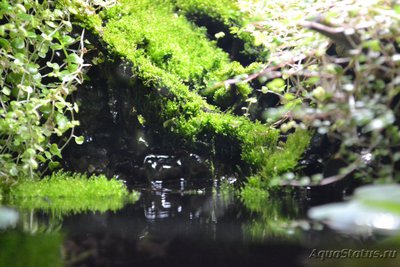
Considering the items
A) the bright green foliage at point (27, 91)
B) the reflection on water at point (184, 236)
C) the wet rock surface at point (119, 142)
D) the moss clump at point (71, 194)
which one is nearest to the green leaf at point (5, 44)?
the bright green foliage at point (27, 91)

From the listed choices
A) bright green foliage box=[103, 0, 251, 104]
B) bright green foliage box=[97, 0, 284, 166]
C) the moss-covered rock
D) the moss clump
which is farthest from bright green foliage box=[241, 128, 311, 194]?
the moss clump

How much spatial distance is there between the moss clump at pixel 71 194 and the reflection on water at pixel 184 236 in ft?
0.62

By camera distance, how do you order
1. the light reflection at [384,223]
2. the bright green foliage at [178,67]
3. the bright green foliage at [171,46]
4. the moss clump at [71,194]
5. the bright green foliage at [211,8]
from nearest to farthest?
the light reflection at [384,223], the moss clump at [71,194], the bright green foliage at [178,67], the bright green foliage at [171,46], the bright green foliage at [211,8]

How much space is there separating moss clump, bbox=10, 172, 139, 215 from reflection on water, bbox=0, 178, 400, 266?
19 cm

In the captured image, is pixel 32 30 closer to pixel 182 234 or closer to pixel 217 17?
pixel 217 17

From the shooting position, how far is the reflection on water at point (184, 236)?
141 centimetres

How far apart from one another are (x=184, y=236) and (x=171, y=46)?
8.81 feet

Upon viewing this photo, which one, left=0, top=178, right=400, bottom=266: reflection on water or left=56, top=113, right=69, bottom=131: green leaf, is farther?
left=56, top=113, right=69, bottom=131: green leaf

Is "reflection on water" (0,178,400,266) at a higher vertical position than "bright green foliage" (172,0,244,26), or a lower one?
lower

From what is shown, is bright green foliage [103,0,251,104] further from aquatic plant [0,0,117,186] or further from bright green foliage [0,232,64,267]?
bright green foliage [0,232,64,267]

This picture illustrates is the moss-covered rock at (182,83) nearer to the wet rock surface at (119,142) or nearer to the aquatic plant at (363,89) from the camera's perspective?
the wet rock surface at (119,142)

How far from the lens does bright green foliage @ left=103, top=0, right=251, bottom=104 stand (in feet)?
12.7

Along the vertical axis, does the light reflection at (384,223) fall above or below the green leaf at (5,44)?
below

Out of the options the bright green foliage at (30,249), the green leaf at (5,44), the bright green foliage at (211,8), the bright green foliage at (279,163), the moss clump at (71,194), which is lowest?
the bright green foliage at (30,249)
